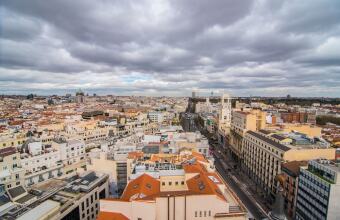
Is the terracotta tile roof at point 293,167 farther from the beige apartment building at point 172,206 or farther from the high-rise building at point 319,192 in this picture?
the beige apartment building at point 172,206

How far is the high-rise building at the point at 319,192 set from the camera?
32.0m

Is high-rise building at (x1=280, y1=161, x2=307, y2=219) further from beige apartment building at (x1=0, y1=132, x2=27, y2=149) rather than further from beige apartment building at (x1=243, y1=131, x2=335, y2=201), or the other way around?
beige apartment building at (x1=0, y1=132, x2=27, y2=149)

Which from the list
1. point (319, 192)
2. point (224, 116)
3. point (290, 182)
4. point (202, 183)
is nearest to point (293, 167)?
point (290, 182)

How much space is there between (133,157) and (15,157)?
26458mm

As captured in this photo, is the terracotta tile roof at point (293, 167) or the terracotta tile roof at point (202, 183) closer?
the terracotta tile roof at point (202, 183)

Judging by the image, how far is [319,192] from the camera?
3409 cm

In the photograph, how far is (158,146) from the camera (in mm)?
51906

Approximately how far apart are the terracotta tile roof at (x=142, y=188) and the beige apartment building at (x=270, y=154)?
30.1 m

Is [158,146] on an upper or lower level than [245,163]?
upper

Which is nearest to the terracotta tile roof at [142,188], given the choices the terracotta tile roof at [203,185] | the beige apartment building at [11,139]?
the terracotta tile roof at [203,185]

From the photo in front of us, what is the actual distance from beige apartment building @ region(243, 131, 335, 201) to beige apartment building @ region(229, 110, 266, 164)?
5.77 metres

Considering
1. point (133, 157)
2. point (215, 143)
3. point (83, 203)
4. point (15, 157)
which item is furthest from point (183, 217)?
point (215, 143)

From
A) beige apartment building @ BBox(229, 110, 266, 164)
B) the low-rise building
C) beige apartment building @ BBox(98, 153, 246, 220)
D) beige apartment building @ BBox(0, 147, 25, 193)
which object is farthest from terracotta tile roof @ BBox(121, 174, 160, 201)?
beige apartment building @ BBox(229, 110, 266, 164)

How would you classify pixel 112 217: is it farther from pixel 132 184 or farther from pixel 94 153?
pixel 94 153
